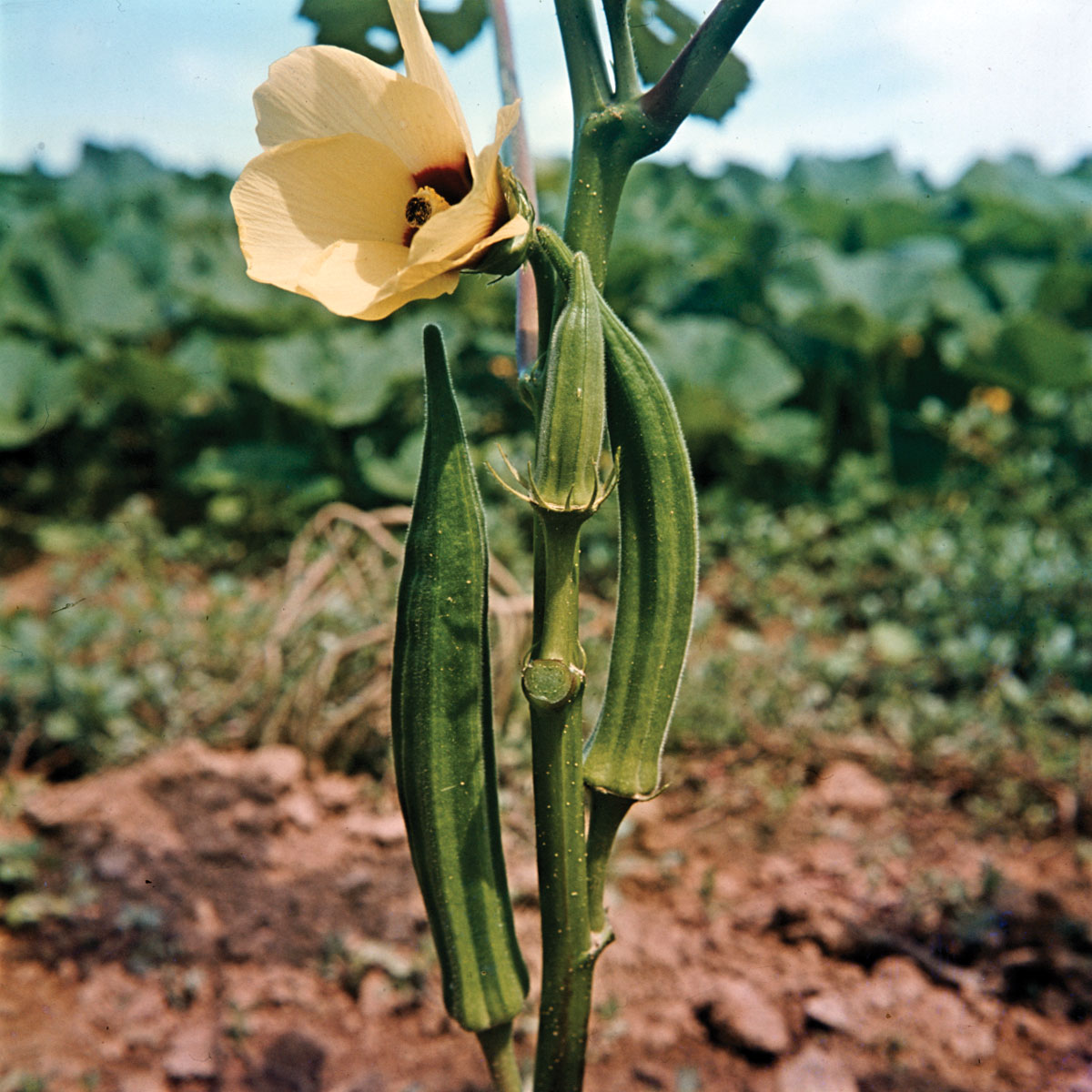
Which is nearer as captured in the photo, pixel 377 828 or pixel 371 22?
pixel 371 22

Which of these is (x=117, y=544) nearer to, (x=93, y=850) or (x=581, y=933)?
(x=93, y=850)

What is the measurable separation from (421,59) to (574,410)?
0.26 metres

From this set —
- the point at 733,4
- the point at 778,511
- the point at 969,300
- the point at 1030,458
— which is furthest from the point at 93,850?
the point at 969,300

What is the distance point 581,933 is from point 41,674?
188cm

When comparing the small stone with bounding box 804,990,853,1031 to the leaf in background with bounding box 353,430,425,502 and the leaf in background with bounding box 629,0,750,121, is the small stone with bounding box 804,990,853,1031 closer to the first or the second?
the leaf in background with bounding box 629,0,750,121

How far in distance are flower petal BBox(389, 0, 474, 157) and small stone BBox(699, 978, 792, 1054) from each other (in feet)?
4.47

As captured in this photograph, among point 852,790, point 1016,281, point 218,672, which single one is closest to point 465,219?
point 852,790

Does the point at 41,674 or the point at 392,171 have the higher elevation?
the point at 392,171

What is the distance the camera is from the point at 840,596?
128 inches

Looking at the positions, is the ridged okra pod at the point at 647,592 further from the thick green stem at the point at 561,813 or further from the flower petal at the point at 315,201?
the flower petal at the point at 315,201

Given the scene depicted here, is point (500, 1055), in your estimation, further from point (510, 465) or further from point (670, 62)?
point (670, 62)

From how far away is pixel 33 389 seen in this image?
13.4 ft

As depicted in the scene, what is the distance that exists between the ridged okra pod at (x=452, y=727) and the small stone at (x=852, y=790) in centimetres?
135

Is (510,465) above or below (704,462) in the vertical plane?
above
